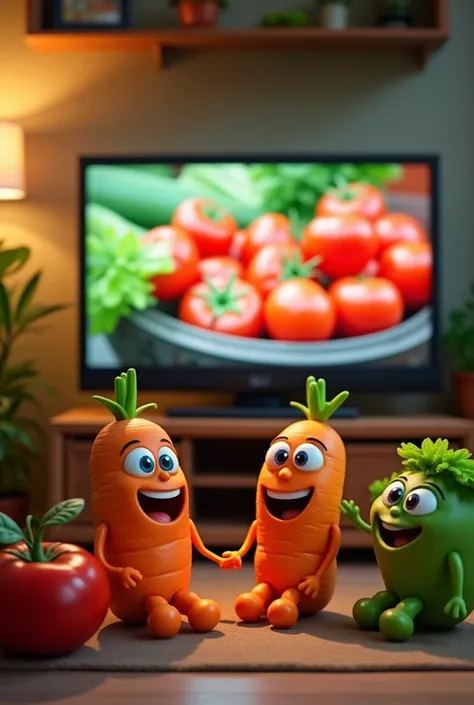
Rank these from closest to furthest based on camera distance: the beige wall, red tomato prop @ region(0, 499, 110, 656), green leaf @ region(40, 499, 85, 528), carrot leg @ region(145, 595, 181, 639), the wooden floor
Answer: the wooden floor → red tomato prop @ region(0, 499, 110, 656) → green leaf @ region(40, 499, 85, 528) → carrot leg @ region(145, 595, 181, 639) → the beige wall

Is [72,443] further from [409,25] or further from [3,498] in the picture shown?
[409,25]

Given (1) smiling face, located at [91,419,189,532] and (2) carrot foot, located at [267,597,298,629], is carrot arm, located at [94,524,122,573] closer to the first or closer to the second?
(1) smiling face, located at [91,419,189,532]

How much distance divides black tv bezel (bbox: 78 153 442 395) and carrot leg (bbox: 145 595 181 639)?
136cm

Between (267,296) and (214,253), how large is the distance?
227 mm

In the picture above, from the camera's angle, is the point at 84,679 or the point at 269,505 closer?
the point at 84,679

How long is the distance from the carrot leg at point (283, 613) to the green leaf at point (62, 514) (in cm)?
49

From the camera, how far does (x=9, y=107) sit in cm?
394

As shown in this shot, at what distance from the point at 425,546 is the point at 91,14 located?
2.32m

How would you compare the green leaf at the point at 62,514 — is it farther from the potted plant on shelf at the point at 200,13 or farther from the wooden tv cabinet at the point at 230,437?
the potted plant on shelf at the point at 200,13

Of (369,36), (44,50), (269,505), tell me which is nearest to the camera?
(269,505)

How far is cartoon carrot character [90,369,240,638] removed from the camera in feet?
7.74

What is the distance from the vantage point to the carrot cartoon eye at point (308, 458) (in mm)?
2438

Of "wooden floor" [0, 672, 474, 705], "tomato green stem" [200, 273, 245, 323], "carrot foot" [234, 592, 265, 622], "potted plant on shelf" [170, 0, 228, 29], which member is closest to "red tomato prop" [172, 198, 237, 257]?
"tomato green stem" [200, 273, 245, 323]

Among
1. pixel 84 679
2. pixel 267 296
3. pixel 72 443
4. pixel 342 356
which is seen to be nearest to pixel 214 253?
pixel 267 296
